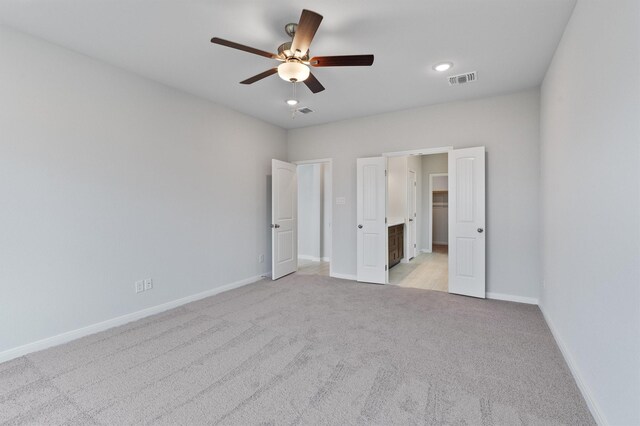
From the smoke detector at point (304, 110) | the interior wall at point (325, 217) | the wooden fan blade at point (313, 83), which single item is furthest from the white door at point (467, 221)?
the interior wall at point (325, 217)

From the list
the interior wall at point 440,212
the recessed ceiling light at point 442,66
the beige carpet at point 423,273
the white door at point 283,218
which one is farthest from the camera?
the interior wall at point 440,212

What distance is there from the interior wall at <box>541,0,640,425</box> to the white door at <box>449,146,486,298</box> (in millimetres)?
1241

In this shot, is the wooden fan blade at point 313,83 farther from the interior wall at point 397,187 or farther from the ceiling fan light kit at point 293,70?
the interior wall at point 397,187

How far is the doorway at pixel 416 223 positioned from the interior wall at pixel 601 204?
89.0 inches

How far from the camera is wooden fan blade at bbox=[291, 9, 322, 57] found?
6.12ft

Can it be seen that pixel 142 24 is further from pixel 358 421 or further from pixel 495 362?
pixel 495 362

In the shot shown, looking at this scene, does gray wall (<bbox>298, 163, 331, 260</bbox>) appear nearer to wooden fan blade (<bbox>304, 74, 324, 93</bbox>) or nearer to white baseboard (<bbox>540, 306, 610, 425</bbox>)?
wooden fan blade (<bbox>304, 74, 324, 93</bbox>)

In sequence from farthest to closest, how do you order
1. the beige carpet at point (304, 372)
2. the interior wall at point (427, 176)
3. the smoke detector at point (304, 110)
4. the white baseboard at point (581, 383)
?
1. the interior wall at point (427, 176)
2. the smoke detector at point (304, 110)
3. the beige carpet at point (304, 372)
4. the white baseboard at point (581, 383)

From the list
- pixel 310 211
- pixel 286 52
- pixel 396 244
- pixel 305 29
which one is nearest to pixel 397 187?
pixel 396 244

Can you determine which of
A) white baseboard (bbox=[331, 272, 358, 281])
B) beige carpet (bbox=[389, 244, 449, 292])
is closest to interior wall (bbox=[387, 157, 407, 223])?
beige carpet (bbox=[389, 244, 449, 292])

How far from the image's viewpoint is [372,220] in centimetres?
479

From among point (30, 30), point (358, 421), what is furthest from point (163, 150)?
point (358, 421)

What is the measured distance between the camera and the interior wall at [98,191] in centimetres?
248

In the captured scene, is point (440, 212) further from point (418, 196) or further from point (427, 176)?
point (418, 196)
